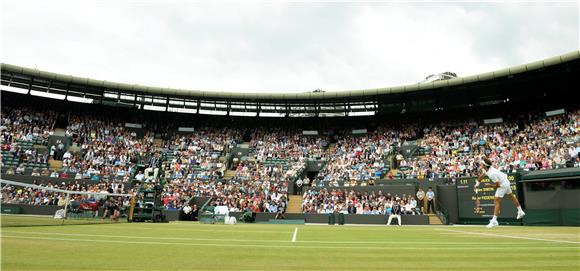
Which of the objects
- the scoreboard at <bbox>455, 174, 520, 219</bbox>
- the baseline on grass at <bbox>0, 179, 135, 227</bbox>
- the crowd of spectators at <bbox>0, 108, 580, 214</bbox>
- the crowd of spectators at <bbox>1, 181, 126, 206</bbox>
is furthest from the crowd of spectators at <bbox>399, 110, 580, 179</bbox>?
the crowd of spectators at <bbox>1, 181, 126, 206</bbox>

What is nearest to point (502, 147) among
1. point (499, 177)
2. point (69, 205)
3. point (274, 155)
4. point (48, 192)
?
point (274, 155)

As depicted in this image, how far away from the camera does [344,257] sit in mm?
5426

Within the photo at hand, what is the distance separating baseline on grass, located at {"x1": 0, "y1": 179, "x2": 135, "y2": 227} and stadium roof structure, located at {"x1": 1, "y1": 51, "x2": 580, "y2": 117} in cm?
1790

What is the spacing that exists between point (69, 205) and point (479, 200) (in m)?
23.2

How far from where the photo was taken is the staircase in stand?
30864 mm

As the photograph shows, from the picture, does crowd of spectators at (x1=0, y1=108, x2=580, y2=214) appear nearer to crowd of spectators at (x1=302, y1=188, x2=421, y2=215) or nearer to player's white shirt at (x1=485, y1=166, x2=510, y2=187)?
crowd of spectators at (x1=302, y1=188, x2=421, y2=215)

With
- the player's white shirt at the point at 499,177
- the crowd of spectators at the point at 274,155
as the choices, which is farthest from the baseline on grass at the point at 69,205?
the player's white shirt at the point at 499,177

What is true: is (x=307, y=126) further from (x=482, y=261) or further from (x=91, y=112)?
(x=482, y=261)

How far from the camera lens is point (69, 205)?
1784 cm

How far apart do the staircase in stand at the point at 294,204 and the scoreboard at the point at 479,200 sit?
1128 cm

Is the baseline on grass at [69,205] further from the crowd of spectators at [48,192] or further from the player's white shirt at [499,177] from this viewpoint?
the player's white shirt at [499,177]

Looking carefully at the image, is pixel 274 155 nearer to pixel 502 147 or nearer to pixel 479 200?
pixel 479 200

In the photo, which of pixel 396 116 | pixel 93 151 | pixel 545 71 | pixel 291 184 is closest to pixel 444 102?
pixel 396 116

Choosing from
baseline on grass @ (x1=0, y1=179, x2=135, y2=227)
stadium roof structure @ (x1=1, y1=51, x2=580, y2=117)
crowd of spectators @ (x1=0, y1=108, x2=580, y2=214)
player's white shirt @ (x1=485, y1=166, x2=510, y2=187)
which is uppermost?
stadium roof structure @ (x1=1, y1=51, x2=580, y2=117)
